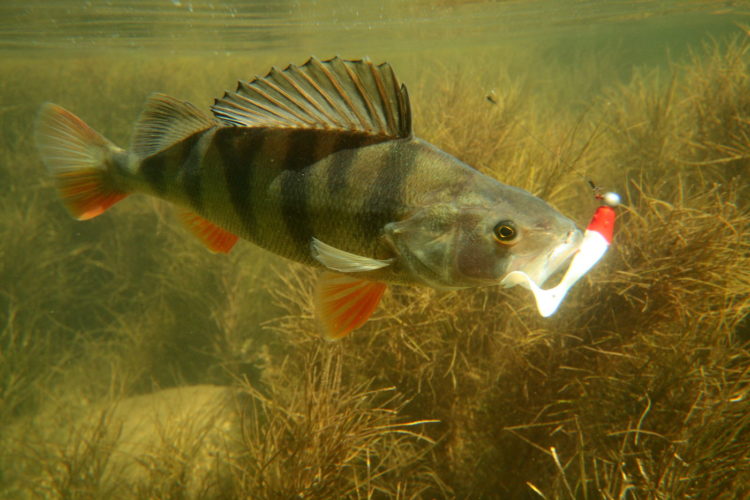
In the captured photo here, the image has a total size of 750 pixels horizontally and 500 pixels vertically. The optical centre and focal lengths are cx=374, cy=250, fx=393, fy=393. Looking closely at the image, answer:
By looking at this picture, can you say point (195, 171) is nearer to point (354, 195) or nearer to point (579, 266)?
point (354, 195)

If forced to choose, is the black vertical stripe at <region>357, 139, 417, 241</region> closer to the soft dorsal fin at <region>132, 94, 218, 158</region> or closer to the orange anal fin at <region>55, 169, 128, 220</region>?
the soft dorsal fin at <region>132, 94, 218, 158</region>

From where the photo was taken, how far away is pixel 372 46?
80.8ft

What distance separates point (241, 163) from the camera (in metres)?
1.86

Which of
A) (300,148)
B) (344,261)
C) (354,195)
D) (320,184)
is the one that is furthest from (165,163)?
(344,261)

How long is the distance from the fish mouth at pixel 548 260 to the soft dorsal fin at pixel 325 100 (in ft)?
2.39

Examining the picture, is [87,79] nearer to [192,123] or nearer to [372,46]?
[192,123]

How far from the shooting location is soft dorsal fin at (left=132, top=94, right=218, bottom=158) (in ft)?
6.88

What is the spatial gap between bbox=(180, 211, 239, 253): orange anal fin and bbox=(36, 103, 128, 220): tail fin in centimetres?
55

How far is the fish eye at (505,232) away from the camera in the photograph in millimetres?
1517

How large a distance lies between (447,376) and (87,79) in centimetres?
1412

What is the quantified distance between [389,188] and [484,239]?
17.6 inches

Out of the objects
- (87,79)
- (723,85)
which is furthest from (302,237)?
(87,79)

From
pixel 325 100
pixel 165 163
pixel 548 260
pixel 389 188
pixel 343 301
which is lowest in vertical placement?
pixel 343 301

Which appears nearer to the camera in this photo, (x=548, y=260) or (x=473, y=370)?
(x=548, y=260)
